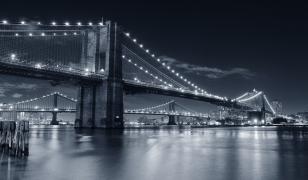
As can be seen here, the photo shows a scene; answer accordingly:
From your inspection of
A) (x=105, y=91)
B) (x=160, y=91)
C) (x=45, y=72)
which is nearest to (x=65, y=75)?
(x=45, y=72)

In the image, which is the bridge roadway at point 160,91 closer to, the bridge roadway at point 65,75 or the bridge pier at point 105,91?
the bridge roadway at point 65,75

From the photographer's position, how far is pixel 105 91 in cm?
5409

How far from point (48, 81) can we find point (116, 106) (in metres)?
11.0

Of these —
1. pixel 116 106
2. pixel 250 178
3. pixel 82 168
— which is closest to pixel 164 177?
pixel 250 178

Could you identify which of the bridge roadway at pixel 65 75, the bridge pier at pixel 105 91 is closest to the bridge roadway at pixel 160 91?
the bridge roadway at pixel 65 75

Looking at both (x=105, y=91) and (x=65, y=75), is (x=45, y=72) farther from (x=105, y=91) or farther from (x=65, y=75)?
(x=105, y=91)

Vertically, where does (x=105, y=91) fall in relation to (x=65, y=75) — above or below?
below

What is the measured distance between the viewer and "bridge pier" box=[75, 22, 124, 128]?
54.1 meters

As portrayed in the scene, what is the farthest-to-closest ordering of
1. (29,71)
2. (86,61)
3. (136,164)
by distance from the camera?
(86,61) → (29,71) → (136,164)

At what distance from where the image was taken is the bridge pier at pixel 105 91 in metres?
54.1

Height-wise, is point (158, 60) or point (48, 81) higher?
point (158, 60)

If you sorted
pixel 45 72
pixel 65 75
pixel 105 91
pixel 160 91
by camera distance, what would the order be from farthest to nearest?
pixel 160 91, pixel 105 91, pixel 65 75, pixel 45 72

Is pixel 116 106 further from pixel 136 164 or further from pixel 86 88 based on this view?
pixel 136 164

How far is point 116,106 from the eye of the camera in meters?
54.6
